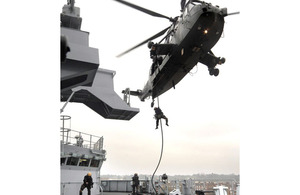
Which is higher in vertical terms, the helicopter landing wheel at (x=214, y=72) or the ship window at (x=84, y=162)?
the helicopter landing wheel at (x=214, y=72)

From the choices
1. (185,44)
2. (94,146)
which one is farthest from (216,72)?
Answer: (94,146)

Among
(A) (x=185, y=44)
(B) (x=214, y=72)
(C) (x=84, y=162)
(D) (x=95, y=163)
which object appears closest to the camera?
(A) (x=185, y=44)

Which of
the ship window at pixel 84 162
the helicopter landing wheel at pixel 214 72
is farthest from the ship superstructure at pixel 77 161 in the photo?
the helicopter landing wheel at pixel 214 72

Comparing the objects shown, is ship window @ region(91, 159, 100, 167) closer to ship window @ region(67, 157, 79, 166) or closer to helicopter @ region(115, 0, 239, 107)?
ship window @ region(67, 157, 79, 166)

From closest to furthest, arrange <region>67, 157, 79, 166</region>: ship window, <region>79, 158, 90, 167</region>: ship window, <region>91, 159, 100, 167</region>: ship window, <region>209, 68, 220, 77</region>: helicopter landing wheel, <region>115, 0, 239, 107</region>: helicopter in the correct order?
<region>115, 0, 239, 107</region>: helicopter
<region>209, 68, 220, 77</region>: helicopter landing wheel
<region>67, 157, 79, 166</region>: ship window
<region>79, 158, 90, 167</region>: ship window
<region>91, 159, 100, 167</region>: ship window

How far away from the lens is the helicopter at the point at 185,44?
12328 mm

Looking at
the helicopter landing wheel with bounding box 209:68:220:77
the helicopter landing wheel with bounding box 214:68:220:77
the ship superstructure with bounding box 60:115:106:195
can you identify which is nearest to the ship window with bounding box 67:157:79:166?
the ship superstructure with bounding box 60:115:106:195

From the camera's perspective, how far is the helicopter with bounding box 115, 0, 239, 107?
40.4ft

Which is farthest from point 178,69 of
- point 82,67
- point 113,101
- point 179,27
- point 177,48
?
point 82,67

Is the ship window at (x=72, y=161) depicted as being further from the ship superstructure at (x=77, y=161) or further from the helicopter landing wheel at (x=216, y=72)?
the helicopter landing wheel at (x=216, y=72)

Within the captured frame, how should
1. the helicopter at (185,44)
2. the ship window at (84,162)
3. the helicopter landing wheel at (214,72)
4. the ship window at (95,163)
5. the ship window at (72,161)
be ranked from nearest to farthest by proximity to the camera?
the helicopter at (185,44)
the helicopter landing wheel at (214,72)
the ship window at (72,161)
the ship window at (84,162)
the ship window at (95,163)

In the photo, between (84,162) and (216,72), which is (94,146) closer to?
(84,162)

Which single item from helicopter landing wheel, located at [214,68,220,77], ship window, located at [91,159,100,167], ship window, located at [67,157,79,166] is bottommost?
ship window, located at [91,159,100,167]

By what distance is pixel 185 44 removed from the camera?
1310 centimetres
